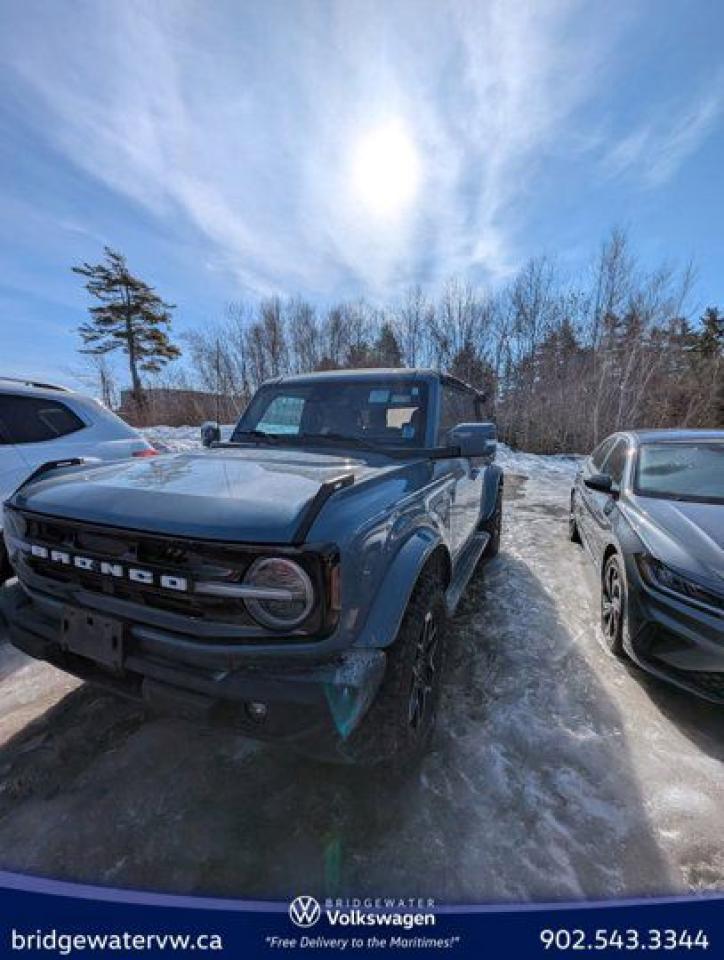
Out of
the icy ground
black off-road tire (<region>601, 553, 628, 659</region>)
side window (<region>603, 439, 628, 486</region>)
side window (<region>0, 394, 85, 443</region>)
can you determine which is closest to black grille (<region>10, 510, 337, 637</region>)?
the icy ground

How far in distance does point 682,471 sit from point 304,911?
3.93 metres

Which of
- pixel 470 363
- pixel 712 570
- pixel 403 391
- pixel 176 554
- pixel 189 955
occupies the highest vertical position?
pixel 470 363

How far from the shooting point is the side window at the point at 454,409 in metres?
3.19

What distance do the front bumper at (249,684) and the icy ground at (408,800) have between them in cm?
44

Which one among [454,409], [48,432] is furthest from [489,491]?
[48,432]

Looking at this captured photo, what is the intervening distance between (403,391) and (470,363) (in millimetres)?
17724

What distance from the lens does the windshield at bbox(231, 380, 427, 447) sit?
302 cm

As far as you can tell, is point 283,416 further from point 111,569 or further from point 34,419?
point 34,419

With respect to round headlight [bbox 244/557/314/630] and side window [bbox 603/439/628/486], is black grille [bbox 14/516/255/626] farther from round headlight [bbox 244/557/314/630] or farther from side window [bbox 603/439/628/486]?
side window [bbox 603/439/628/486]

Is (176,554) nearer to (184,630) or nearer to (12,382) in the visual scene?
(184,630)

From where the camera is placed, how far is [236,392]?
22469 mm

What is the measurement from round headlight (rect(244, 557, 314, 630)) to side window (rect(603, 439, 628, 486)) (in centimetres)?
343

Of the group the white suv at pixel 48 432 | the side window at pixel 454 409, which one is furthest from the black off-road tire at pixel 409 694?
the white suv at pixel 48 432

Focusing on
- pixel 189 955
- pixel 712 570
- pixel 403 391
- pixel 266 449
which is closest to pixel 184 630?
pixel 189 955
